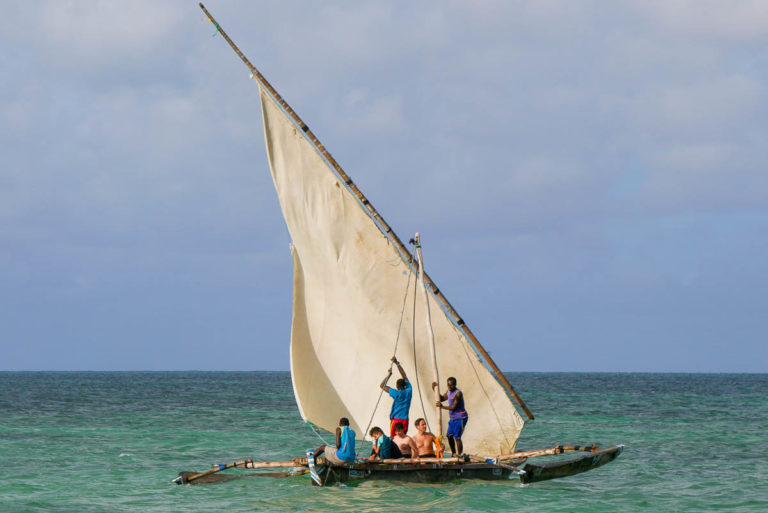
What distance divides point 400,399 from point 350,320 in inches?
79.6

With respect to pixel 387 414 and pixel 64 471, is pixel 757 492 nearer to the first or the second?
pixel 387 414

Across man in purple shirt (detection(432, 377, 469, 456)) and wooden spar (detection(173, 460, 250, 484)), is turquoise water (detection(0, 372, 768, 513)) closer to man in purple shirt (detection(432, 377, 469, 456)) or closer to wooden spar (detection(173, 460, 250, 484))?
wooden spar (detection(173, 460, 250, 484))

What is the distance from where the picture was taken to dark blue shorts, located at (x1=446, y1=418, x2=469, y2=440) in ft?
60.5

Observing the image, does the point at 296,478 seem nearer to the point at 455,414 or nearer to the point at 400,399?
the point at 400,399

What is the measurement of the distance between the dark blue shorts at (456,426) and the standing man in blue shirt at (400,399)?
887 millimetres

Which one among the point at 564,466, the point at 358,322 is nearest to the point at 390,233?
the point at 358,322

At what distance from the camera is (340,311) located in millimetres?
19203

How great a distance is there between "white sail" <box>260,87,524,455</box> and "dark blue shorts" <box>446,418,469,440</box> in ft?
1.35

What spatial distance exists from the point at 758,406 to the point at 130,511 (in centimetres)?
4786

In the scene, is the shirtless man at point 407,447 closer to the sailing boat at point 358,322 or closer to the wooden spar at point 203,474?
the sailing boat at point 358,322

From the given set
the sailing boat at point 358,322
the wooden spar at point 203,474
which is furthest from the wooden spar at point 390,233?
the wooden spar at point 203,474

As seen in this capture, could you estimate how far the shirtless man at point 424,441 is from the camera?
18078mm

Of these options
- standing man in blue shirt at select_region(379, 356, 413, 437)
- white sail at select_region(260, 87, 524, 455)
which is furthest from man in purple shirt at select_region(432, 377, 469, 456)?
standing man in blue shirt at select_region(379, 356, 413, 437)

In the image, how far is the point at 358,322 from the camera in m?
19.2
